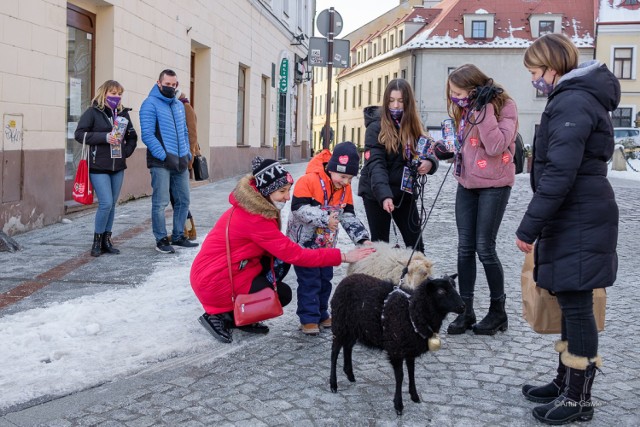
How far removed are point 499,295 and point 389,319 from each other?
176 cm

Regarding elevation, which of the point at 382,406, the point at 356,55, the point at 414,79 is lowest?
the point at 382,406

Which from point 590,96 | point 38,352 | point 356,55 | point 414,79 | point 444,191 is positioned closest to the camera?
point 590,96

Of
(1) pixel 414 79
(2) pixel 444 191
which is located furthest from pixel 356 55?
(2) pixel 444 191

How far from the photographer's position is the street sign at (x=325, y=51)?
44.0 ft

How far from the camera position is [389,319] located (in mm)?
3793

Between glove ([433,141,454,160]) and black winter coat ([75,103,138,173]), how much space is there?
152 inches

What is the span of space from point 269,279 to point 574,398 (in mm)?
2325

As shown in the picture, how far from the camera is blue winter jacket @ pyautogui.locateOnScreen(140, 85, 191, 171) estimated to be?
808 centimetres

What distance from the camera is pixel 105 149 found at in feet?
25.4

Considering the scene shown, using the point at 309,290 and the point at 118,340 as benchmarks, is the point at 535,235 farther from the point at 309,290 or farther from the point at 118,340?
the point at 118,340

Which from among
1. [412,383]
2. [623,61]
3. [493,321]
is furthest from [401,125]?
[623,61]

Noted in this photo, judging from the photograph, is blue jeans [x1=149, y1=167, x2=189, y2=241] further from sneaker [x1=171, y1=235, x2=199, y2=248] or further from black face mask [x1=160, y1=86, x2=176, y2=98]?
black face mask [x1=160, y1=86, x2=176, y2=98]

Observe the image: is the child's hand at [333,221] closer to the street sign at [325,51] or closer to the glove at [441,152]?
the glove at [441,152]

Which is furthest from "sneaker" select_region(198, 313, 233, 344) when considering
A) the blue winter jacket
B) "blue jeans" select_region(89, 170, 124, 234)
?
the blue winter jacket
